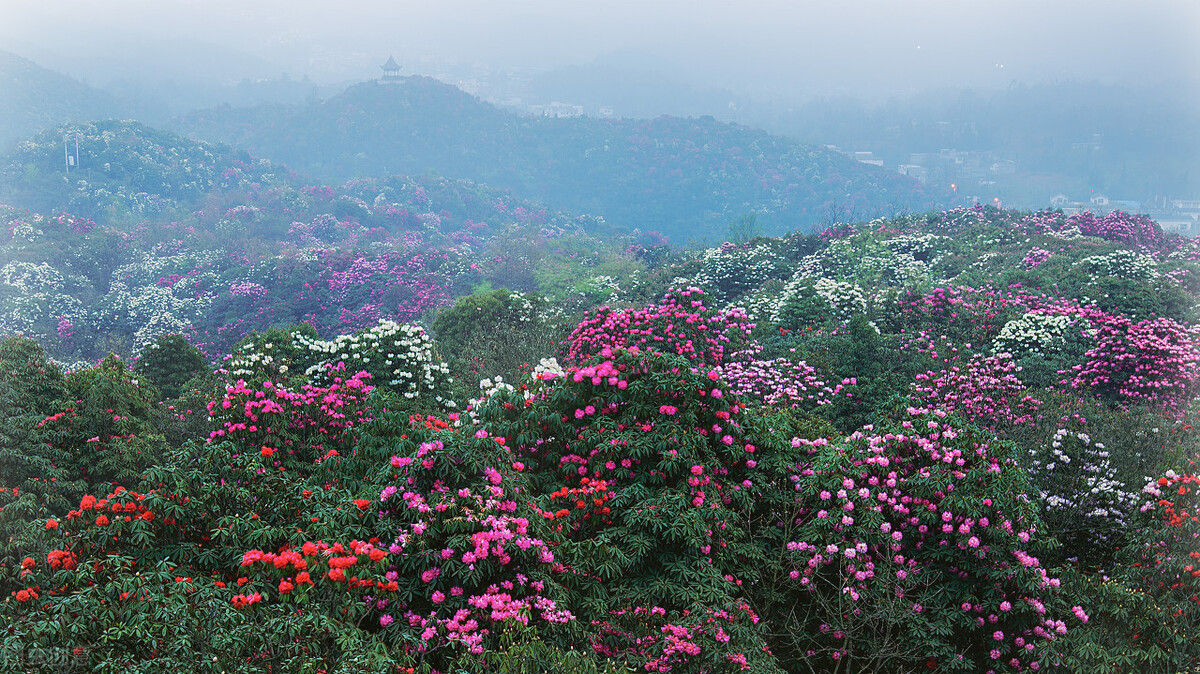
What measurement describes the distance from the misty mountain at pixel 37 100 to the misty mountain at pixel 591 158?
870 centimetres

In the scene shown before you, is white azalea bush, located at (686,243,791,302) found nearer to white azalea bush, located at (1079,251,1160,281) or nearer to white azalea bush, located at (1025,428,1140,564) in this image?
white azalea bush, located at (1079,251,1160,281)

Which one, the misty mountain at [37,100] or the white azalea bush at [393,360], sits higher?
the misty mountain at [37,100]

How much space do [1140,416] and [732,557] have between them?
29.5ft

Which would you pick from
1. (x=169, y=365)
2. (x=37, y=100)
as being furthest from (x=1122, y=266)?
(x=37, y=100)

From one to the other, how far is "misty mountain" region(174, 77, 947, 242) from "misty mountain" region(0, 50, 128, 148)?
28.5 ft

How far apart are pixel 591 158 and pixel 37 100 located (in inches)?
2081

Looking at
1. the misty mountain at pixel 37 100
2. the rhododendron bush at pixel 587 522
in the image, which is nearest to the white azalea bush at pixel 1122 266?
the rhododendron bush at pixel 587 522

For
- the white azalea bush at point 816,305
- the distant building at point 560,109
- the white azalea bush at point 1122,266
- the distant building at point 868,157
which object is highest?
the distant building at point 560,109

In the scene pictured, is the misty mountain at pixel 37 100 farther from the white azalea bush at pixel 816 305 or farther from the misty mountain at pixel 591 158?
the white azalea bush at pixel 816 305

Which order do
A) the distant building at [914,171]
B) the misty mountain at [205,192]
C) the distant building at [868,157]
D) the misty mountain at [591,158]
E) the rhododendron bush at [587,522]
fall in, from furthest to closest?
the distant building at [868,157] < the distant building at [914,171] < the misty mountain at [591,158] < the misty mountain at [205,192] < the rhododendron bush at [587,522]

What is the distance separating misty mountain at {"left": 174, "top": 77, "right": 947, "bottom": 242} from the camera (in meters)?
70.4

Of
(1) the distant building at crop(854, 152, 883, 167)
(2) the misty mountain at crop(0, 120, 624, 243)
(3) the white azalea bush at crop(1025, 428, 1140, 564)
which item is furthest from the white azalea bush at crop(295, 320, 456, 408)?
(1) the distant building at crop(854, 152, 883, 167)

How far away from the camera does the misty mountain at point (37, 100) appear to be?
58.3 meters

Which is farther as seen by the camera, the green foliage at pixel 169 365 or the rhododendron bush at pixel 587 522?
the green foliage at pixel 169 365
